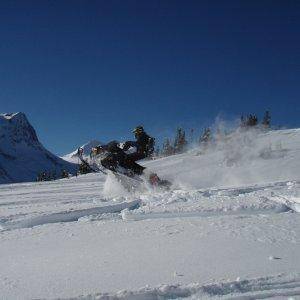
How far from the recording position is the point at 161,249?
20.5 feet

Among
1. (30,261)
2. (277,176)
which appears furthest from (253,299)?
(277,176)

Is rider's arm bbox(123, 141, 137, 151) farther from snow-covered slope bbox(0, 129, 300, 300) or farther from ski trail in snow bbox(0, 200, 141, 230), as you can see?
ski trail in snow bbox(0, 200, 141, 230)

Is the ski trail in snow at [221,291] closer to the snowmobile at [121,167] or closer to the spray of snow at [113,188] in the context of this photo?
the spray of snow at [113,188]

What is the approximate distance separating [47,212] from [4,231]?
159cm

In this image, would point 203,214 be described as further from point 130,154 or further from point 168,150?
point 168,150

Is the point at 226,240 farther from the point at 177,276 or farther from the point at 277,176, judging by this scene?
the point at 277,176

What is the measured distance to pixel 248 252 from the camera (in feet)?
19.2

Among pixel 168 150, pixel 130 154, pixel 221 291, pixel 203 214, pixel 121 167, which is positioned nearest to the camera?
pixel 221 291

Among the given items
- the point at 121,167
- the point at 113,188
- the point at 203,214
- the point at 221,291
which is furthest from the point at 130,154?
the point at 221,291

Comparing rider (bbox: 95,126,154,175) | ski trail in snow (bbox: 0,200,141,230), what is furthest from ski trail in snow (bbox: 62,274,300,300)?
rider (bbox: 95,126,154,175)

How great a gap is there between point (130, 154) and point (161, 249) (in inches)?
372

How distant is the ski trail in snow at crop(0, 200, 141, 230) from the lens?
30.0ft

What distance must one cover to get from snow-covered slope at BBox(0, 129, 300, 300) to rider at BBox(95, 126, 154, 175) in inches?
165

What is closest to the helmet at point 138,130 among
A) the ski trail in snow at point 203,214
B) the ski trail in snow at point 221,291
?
the ski trail in snow at point 203,214
